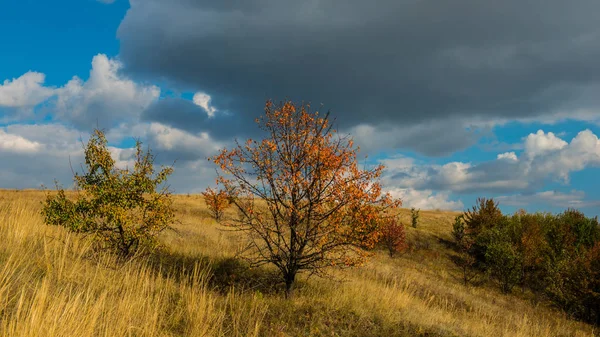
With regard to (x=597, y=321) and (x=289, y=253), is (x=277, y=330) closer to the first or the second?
(x=289, y=253)

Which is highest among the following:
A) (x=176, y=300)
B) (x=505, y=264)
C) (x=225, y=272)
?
(x=176, y=300)

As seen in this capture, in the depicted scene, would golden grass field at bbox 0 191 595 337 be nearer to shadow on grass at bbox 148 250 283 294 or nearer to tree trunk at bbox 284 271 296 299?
shadow on grass at bbox 148 250 283 294

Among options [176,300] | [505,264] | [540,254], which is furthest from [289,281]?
[540,254]

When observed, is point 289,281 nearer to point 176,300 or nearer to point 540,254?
point 176,300

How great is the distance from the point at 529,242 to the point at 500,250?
8.65 m

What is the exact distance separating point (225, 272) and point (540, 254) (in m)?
35.5

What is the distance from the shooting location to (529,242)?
36.0 metres

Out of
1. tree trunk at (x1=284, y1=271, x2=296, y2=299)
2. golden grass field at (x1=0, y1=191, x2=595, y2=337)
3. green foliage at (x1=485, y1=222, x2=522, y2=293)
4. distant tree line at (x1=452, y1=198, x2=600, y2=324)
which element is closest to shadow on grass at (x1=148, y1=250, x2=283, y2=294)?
golden grass field at (x1=0, y1=191, x2=595, y2=337)

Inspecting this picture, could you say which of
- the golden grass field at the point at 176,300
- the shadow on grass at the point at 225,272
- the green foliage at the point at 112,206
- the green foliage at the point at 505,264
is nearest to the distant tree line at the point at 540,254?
the green foliage at the point at 505,264

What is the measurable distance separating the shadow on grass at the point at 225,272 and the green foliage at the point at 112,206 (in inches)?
41.5

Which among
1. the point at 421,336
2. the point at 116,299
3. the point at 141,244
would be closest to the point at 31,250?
the point at 116,299

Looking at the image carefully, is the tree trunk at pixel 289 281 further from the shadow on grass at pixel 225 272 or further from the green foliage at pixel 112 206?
the green foliage at pixel 112 206

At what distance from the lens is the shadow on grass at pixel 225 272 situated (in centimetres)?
1148

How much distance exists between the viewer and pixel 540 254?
122 ft
